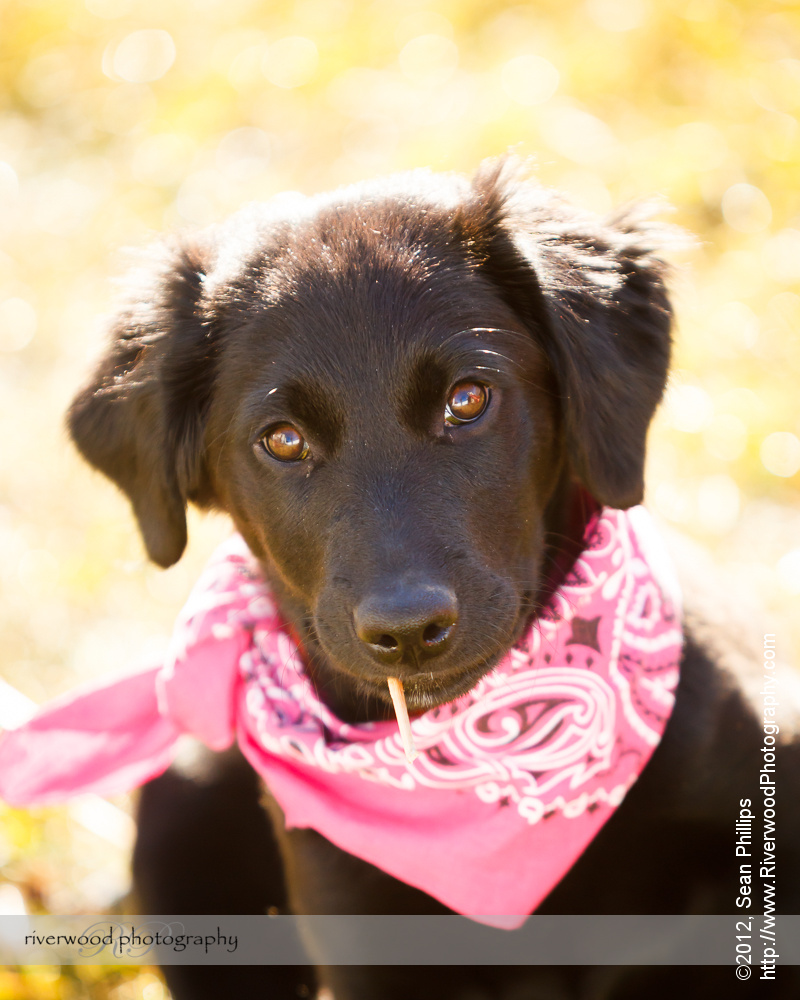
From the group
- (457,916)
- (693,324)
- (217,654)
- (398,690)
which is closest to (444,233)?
(398,690)

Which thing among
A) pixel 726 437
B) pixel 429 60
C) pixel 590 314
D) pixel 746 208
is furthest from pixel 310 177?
pixel 590 314

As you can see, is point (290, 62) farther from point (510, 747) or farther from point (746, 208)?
point (510, 747)

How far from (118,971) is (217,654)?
41.1 inches

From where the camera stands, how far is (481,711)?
7.41 feet

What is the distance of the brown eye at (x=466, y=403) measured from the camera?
2082 mm

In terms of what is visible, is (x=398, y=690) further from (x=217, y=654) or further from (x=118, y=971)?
(x=118, y=971)

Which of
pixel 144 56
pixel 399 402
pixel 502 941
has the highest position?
pixel 399 402

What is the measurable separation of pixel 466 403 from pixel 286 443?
404mm

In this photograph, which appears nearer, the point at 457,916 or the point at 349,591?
the point at 349,591

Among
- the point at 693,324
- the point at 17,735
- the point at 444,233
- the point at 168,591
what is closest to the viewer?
the point at 444,233

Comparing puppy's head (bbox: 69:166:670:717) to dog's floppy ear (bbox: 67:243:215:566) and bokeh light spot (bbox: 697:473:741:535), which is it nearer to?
dog's floppy ear (bbox: 67:243:215:566)

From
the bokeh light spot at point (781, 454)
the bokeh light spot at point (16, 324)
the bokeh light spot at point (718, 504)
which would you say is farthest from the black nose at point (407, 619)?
the bokeh light spot at point (16, 324)

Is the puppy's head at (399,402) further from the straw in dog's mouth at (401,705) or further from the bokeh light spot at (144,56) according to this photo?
the bokeh light spot at (144,56)

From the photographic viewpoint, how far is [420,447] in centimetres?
205
